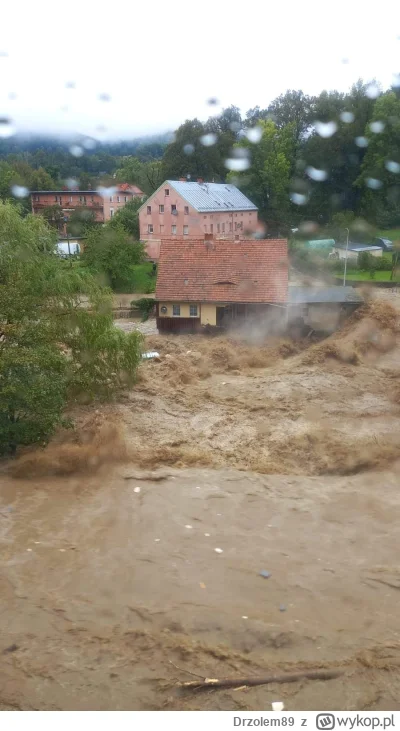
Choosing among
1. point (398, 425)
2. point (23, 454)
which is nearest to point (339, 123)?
point (398, 425)

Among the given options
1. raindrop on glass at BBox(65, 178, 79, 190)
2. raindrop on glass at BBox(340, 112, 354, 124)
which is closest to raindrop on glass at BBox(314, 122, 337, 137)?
raindrop on glass at BBox(340, 112, 354, 124)

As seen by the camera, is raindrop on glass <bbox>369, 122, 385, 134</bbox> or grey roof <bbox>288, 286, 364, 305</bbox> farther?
raindrop on glass <bbox>369, 122, 385, 134</bbox>

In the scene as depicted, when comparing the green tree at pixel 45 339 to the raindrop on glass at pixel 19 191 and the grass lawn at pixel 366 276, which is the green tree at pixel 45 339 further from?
the raindrop on glass at pixel 19 191

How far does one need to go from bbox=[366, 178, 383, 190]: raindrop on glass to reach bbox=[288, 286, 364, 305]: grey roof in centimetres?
1007

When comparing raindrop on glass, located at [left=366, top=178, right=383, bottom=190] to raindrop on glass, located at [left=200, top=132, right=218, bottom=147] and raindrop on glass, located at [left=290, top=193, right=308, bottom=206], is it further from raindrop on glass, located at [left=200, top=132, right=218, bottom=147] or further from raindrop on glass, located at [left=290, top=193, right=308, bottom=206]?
raindrop on glass, located at [left=200, top=132, right=218, bottom=147]

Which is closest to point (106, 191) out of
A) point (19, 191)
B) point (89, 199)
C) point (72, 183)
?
point (89, 199)

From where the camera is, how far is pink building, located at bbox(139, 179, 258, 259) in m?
25.4

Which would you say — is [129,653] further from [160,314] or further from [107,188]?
[107,188]

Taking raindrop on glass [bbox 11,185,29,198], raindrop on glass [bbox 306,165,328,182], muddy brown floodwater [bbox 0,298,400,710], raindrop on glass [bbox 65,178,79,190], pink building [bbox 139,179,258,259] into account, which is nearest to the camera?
muddy brown floodwater [bbox 0,298,400,710]

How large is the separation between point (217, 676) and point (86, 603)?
180 centimetres

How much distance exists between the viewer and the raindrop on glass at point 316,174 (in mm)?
30500

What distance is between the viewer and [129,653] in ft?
18.7

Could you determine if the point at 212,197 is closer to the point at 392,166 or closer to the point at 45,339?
the point at 392,166

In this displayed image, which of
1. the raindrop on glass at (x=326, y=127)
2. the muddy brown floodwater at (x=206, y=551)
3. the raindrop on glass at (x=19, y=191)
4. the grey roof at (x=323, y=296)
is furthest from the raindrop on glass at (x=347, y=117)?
the muddy brown floodwater at (x=206, y=551)
